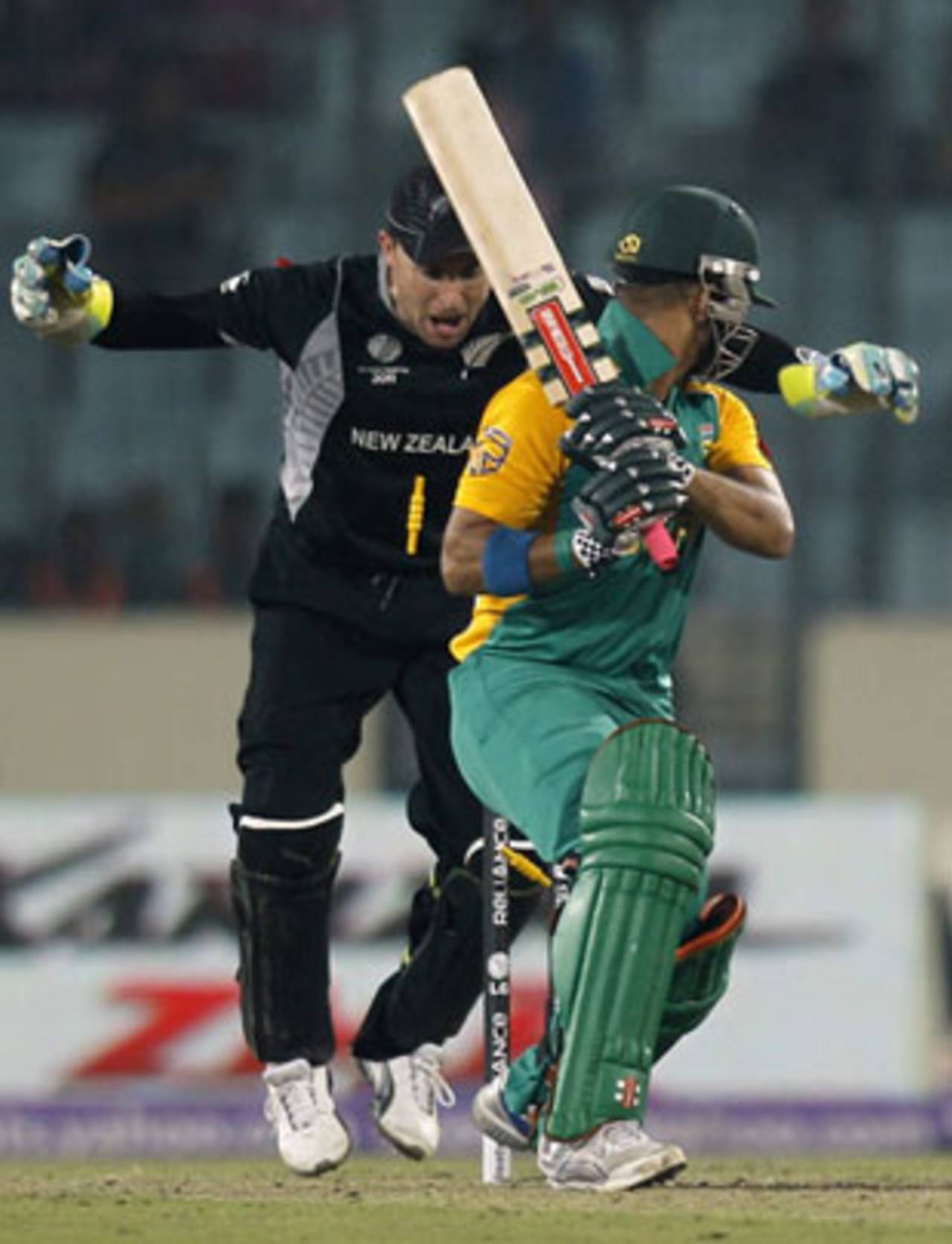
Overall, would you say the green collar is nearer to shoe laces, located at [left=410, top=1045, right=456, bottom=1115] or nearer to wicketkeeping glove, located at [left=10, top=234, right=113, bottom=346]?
wicketkeeping glove, located at [left=10, top=234, right=113, bottom=346]

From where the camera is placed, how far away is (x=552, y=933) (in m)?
5.40

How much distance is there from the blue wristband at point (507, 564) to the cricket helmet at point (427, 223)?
810 mm

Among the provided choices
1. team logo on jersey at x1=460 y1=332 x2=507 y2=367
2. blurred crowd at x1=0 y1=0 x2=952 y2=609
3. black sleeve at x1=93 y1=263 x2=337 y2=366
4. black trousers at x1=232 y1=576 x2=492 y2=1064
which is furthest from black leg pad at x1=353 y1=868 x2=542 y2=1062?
blurred crowd at x1=0 y1=0 x2=952 y2=609

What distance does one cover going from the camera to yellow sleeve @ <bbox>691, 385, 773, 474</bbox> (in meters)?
5.62

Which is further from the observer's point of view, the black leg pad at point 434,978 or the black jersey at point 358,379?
the black leg pad at point 434,978

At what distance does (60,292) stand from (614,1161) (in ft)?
5.96

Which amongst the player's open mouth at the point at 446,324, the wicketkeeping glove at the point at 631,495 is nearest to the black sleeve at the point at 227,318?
the player's open mouth at the point at 446,324

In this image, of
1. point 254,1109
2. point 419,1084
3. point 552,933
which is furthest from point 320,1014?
point 254,1109

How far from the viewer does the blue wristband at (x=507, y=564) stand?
5.32 meters

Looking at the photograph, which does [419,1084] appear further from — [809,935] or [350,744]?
[809,935]

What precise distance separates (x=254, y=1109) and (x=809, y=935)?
5.41 feet

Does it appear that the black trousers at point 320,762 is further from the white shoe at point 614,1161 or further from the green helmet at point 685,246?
the white shoe at point 614,1161

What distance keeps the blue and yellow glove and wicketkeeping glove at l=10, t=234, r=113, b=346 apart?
1.21 m

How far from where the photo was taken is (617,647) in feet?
18.2
